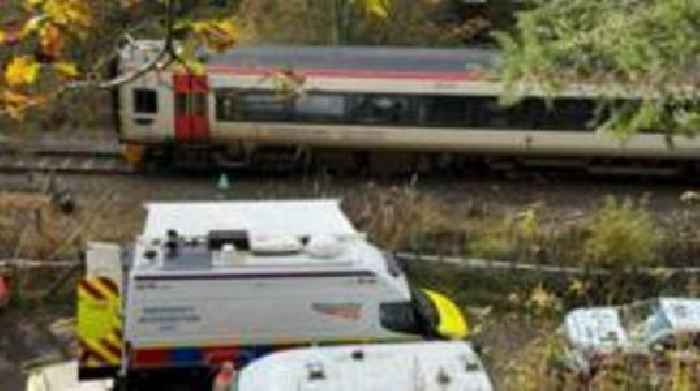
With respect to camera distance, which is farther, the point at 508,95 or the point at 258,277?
the point at 258,277

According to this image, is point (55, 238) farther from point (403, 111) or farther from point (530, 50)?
point (530, 50)

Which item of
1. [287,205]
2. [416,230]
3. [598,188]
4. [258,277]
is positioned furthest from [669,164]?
[258,277]

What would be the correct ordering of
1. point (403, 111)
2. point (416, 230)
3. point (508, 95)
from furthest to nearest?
point (403, 111) < point (416, 230) < point (508, 95)

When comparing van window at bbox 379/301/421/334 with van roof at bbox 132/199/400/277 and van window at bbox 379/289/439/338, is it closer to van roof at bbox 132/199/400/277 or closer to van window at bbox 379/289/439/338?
van window at bbox 379/289/439/338

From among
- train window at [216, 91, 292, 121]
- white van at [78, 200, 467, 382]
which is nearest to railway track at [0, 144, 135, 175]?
train window at [216, 91, 292, 121]

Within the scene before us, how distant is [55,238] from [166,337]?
566 cm

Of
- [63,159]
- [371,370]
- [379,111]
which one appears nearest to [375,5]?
[371,370]

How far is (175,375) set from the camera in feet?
42.6

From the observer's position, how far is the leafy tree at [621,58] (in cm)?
719

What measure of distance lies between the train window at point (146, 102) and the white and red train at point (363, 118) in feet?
0.05

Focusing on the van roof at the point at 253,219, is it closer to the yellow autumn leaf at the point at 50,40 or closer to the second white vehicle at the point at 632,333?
the second white vehicle at the point at 632,333

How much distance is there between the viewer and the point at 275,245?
13227 mm

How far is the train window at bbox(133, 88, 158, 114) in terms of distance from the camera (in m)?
23.7

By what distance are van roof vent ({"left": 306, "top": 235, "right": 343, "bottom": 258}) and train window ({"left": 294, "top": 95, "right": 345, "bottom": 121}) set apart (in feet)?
34.3
